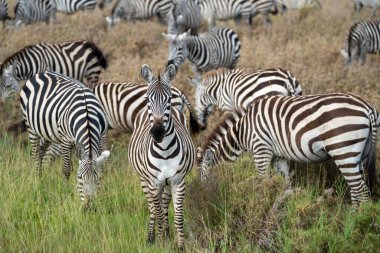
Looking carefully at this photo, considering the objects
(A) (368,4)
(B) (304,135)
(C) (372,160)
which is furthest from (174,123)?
(A) (368,4)

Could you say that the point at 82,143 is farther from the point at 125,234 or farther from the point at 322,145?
the point at 322,145

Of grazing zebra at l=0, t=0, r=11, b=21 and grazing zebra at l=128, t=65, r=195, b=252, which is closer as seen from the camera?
grazing zebra at l=128, t=65, r=195, b=252

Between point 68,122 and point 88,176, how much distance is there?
1.25m

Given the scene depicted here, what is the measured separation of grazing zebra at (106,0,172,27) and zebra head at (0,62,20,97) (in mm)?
8728

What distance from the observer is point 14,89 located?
10156 millimetres

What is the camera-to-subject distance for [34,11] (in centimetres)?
1777

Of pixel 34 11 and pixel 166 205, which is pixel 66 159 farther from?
pixel 34 11

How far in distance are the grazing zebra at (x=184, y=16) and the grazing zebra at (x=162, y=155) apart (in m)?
10.6

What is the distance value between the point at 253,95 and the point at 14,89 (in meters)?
3.60

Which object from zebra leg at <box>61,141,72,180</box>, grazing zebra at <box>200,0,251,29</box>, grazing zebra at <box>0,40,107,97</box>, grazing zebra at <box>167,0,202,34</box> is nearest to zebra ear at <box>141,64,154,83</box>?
zebra leg at <box>61,141,72,180</box>

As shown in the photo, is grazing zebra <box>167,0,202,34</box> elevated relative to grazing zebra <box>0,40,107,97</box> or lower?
elevated

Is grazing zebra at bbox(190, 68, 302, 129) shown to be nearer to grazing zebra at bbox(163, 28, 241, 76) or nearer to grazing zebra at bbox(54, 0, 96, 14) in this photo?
grazing zebra at bbox(163, 28, 241, 76)

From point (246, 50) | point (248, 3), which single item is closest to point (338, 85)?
point (246, 50)

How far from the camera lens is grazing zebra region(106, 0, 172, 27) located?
741 inches
